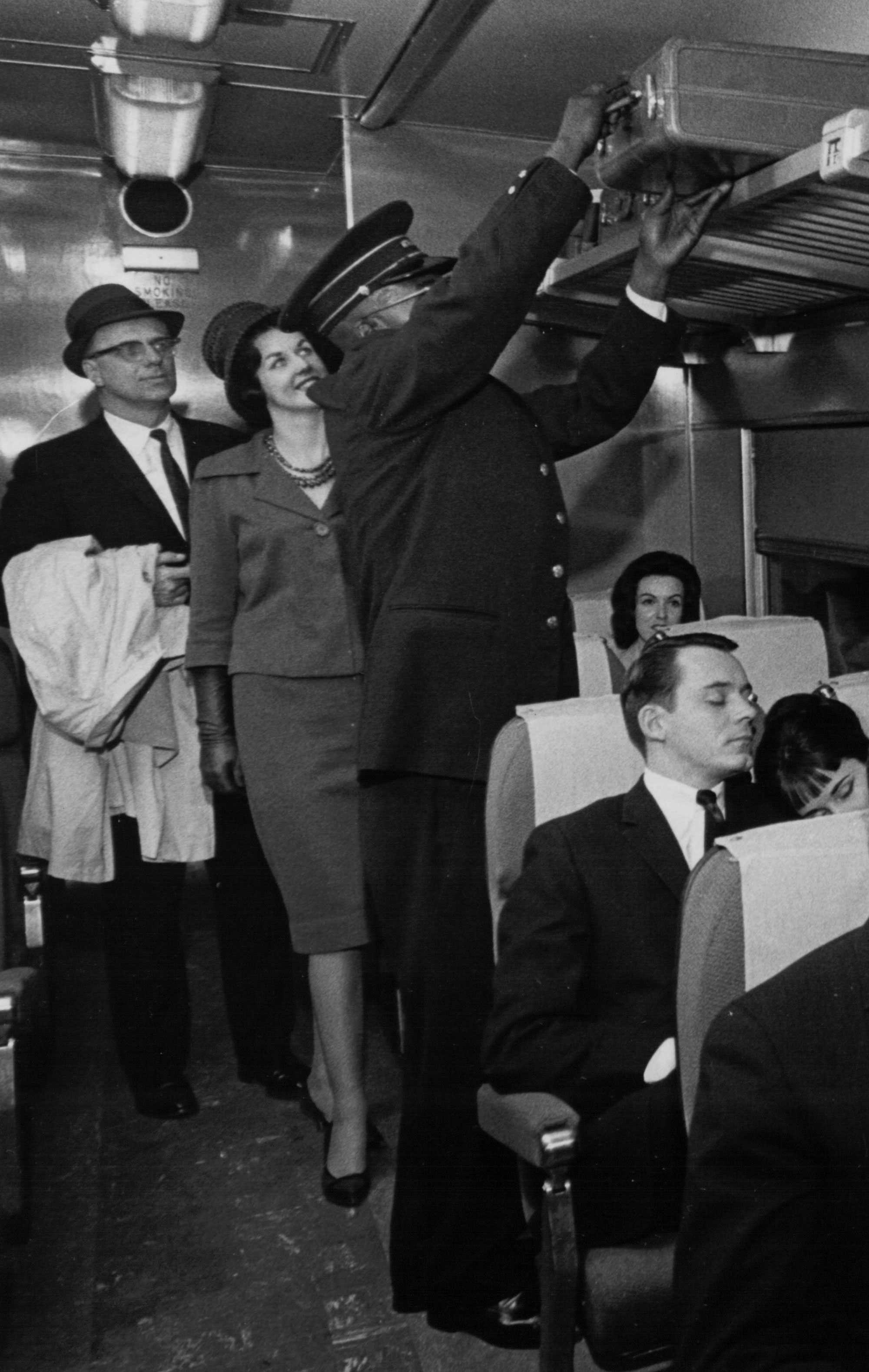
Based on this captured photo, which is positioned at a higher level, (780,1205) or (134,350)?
(134,350)

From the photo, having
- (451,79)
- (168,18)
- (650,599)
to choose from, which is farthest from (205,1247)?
(451,79)

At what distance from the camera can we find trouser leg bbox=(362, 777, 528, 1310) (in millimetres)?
2346

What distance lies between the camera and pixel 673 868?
203 cm

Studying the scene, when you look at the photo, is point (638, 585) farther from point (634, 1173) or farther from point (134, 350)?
point (634, 1173)

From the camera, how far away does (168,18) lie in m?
2.60

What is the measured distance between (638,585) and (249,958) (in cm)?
141

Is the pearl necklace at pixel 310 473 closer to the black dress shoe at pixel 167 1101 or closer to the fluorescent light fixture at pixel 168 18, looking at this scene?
the fluorescent light fixture at pixel 168 18

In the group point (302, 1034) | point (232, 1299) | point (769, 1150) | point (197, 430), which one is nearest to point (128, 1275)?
point (232, 1299)

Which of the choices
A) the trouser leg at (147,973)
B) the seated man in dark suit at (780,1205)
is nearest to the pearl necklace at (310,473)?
the trouser leg at (147,973)

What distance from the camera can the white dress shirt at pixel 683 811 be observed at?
6.89 feet

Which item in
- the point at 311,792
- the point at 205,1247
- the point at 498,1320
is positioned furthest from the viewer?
the point at 311,792

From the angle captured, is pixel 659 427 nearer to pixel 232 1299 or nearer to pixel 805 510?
pixel 805 510

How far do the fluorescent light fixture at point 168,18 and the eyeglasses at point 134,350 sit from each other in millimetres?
863

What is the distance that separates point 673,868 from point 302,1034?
207 centimetres
